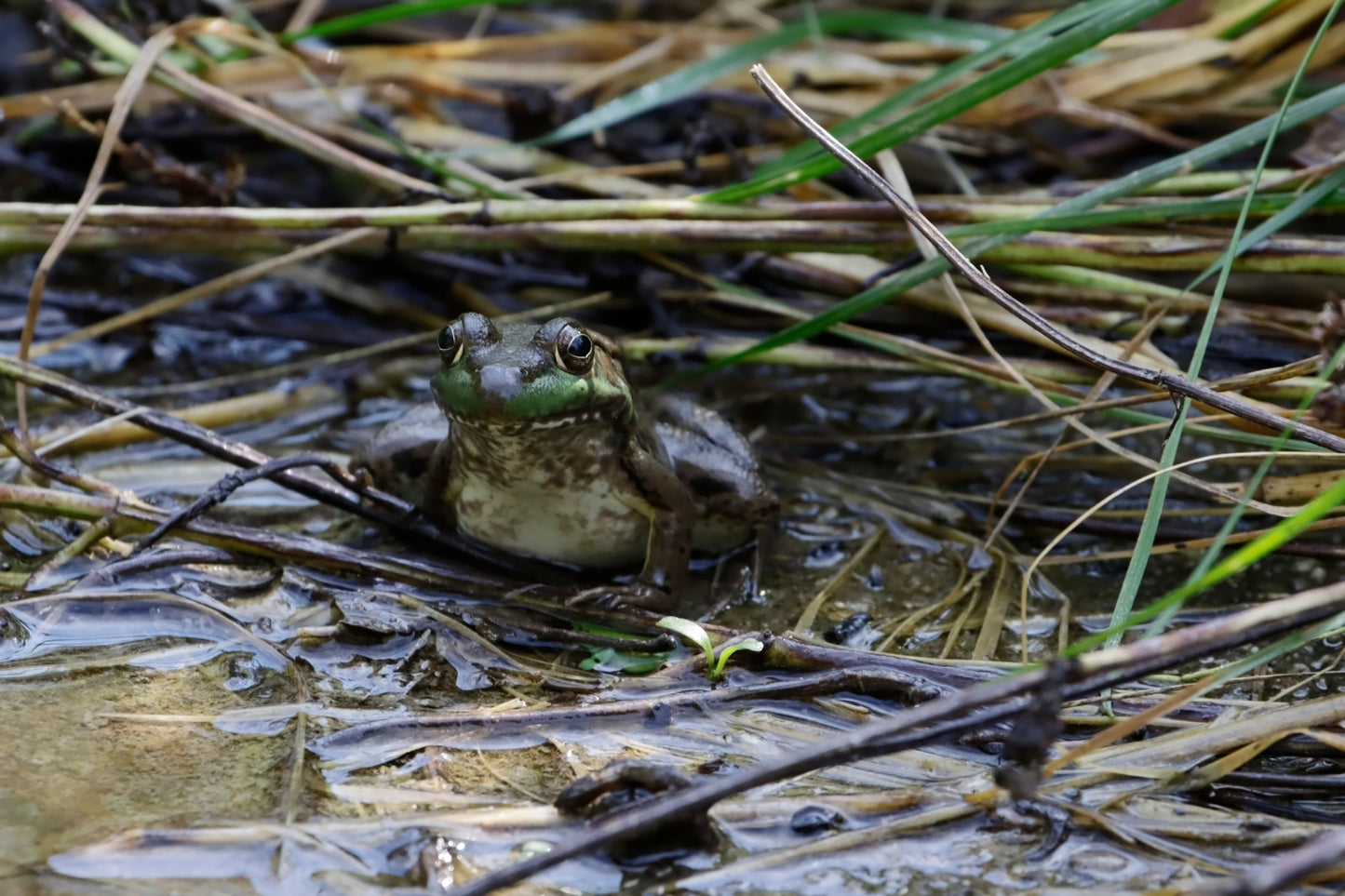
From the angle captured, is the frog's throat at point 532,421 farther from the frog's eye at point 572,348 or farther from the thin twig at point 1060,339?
the thin twig at point 1060,339

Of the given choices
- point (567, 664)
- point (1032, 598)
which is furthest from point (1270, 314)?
point (567, 664)

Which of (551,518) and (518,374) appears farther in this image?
(551,518)

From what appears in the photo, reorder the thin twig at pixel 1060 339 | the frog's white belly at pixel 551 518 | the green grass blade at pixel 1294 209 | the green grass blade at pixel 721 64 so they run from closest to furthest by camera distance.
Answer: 1. the thin twig at pixel 1060 339
2. the green grass blade at pixel 1294 209
3. the frog's white belly at pixel 551 518
4. the green grass blade at pixel 721 64

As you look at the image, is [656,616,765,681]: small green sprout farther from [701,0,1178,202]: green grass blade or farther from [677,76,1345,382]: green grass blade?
[701,0,1178,202]: green grass blade

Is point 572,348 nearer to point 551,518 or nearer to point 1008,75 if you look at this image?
point 551,518

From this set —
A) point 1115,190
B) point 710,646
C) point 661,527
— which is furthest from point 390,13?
point 710,646

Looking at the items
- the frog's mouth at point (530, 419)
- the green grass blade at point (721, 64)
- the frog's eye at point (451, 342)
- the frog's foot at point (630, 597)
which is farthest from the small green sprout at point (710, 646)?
the green grass blade at point (721, 64)
